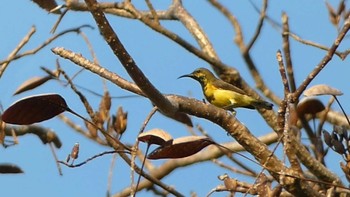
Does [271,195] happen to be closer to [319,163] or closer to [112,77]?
[112,77]

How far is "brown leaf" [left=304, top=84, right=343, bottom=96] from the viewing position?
1.77m

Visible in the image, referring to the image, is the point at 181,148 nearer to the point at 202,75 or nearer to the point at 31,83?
the point at 31,83

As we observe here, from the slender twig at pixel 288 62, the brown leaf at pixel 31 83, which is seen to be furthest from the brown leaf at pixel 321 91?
the brown leaf at pixel 31 83

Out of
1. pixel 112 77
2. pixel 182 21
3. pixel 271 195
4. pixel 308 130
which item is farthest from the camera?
pixel 182 21

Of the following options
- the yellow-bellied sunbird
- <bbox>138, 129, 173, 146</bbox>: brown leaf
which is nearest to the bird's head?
the yellow-bellied sunbird

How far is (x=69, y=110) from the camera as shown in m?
1.84

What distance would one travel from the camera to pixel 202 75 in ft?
12.4

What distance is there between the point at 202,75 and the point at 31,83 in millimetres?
1193

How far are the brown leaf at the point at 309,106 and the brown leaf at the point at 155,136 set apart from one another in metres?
0.67

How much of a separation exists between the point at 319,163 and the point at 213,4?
8.34 feet

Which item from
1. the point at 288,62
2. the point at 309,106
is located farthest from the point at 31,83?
the point at 309,106

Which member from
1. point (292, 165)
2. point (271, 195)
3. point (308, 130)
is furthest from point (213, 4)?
point (271, 195)

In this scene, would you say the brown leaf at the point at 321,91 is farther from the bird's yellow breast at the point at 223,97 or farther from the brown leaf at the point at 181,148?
the bird's yellow breast at the point at 223,97

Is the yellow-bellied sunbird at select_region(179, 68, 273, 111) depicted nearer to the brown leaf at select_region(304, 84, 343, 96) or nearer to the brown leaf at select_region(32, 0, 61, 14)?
the brown leaf at select_region(32, 0, 61, 14)
